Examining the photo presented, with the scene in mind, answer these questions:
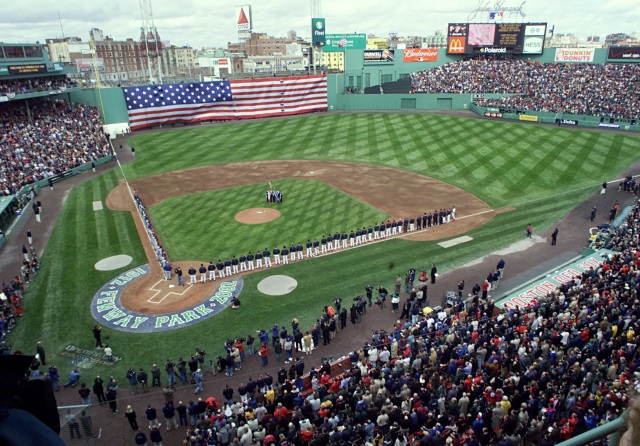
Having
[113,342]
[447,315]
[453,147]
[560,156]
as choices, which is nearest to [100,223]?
[113,342]

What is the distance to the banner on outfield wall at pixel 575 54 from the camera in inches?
2616

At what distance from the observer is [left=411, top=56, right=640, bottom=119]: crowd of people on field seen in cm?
5656

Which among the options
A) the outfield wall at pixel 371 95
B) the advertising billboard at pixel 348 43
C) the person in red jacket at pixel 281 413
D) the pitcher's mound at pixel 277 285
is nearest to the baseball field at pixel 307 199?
the pitcher's mound at pixel 277 285

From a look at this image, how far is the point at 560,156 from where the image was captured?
4550 cm

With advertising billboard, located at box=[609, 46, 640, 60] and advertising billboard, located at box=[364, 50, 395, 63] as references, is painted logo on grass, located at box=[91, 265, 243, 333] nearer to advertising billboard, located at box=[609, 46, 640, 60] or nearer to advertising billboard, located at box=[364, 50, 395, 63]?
advertising billboard, located at box=[364, 50, 395, 63]

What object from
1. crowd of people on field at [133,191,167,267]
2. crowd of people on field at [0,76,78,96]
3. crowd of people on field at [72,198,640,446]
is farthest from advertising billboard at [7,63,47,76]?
crowd of people on field at [72,198,640,446]

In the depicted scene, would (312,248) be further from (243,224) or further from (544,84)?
(544,84)

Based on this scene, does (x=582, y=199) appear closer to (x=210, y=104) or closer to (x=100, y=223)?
(x=100, y=223)

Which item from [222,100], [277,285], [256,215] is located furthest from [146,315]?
[222,100]

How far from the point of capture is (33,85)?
5434 cm

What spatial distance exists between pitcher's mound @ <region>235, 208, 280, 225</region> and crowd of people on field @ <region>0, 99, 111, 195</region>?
1981 cm

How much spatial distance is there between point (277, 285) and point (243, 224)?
892 centimetres

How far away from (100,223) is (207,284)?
44.8 feet

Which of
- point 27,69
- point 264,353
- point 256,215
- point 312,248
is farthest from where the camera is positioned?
point 27,69
